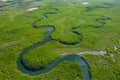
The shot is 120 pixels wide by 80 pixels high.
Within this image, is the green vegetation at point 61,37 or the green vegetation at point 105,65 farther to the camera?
the green vegetation at point 61,37

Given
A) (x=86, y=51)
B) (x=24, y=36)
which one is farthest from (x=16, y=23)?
(x=86, y=51)

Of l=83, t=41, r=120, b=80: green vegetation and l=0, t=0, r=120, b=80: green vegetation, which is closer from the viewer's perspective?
l=83, t=41, r=120, b=80: green vegetation

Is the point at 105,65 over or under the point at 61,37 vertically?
under

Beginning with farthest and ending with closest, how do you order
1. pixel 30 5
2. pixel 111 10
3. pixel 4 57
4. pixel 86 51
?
pixel 30 5 → pixel 111 10 → pixel 86 51 → pixel 4 57

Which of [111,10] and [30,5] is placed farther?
[30,5]

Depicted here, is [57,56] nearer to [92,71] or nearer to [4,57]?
[92,71]

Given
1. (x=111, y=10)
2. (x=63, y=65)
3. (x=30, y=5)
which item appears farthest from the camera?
(x=30, y=5)

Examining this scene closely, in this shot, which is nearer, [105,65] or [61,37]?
[105,65]
